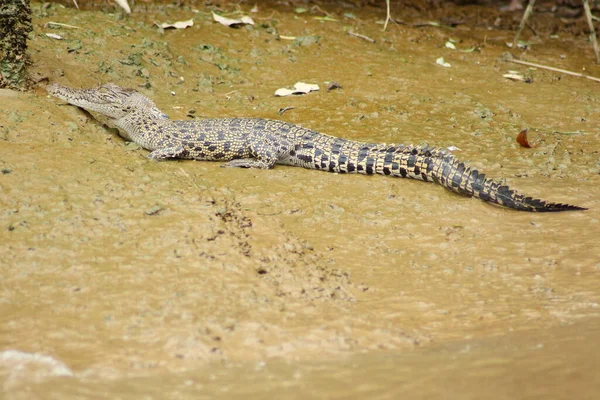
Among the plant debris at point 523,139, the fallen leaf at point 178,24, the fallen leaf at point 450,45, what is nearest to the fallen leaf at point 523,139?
the plant debris at point 523,139

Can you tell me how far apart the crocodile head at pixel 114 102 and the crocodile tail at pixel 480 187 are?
301cm

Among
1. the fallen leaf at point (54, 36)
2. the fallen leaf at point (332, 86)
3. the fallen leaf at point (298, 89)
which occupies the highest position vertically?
the fallen leaf at point (332, 86)

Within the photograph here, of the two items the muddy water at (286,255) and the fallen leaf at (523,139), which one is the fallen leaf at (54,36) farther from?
the fallen leaf at (523,139)

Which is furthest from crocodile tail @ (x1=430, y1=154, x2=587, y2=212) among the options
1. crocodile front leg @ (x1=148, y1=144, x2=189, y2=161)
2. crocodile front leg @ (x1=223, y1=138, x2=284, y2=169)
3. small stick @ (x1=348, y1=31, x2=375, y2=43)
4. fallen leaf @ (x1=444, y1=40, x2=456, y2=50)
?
fallen leaf @ (x1=444, y1=40, x2=456, y2=50)

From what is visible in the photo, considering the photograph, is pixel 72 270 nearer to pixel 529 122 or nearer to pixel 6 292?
pixel 6 292

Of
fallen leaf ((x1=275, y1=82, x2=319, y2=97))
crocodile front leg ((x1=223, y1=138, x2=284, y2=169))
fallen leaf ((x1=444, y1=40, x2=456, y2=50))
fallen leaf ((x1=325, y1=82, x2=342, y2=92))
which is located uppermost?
fallen leaf ((x1=444, y1=40, x2=456, y2=50))

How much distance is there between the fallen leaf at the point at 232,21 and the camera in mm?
10039

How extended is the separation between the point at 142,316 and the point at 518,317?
2324mm

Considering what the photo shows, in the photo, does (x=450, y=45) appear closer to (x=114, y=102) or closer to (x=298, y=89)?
(x=298, y=89)

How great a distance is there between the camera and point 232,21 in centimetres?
1005

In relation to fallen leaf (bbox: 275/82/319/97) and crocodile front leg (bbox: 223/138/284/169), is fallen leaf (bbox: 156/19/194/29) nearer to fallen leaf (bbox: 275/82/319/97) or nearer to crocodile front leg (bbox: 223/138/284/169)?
fallen leaf (bbox: 275/82/319/97)

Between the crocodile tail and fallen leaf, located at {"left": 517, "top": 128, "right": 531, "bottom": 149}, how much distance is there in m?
1.36

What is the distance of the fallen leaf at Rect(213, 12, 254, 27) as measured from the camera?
32.9 ft

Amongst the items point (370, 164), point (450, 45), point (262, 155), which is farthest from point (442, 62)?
point (262, 155)
